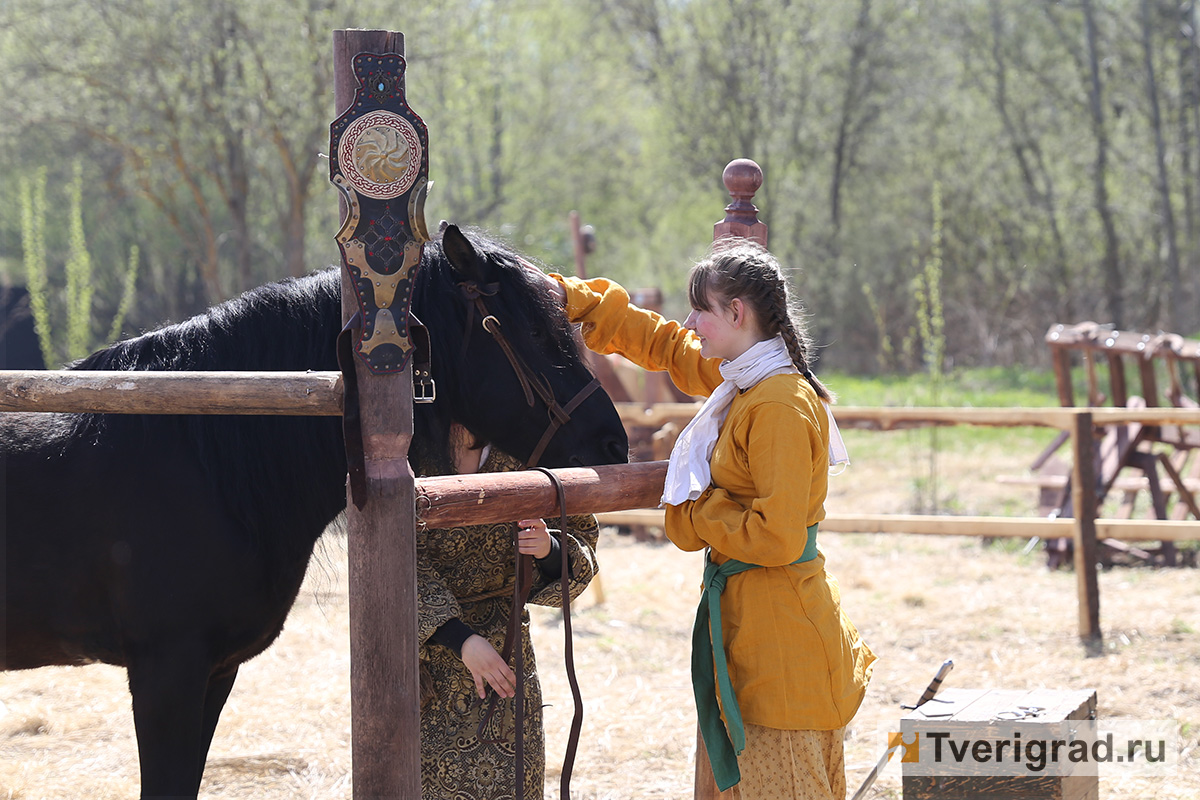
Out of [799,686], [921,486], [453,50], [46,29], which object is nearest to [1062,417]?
[921,486]

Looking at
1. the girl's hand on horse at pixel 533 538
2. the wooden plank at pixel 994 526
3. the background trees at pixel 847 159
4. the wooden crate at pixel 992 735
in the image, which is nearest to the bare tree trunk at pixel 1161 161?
the background trees at pixel 847 159

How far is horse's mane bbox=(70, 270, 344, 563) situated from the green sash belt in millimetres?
887

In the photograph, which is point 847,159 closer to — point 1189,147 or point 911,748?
point 1189,147

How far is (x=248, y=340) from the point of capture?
7.08 ft

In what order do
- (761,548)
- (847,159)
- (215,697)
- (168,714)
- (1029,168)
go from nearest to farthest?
(761,548) < (168,714) < (215,697) < (1029,168) < (847,159)

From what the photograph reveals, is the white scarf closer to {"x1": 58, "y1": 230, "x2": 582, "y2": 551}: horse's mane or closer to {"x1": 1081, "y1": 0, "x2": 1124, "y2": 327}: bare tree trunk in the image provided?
{"x1": 58, "y1": 230, "x2": 582, "y2": 551}: horse's mane

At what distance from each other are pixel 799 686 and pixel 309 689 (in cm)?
322

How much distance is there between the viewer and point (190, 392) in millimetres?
1568

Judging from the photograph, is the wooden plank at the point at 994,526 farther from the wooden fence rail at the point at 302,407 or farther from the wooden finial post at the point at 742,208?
the wooden fence rail at the point at 302,407

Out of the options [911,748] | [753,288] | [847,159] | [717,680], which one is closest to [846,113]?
[847,159]

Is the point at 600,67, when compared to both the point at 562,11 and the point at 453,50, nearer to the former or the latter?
the point at 562,11

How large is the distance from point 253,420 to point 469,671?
0.74m

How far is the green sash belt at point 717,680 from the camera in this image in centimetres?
181

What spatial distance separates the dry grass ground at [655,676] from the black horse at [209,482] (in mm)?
323
